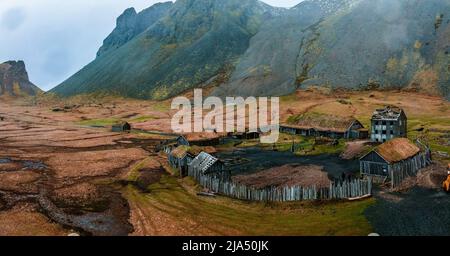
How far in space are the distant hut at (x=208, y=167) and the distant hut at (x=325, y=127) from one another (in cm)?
3987

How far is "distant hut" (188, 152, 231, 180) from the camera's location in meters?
53.8

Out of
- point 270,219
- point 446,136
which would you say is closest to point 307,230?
point 270,219

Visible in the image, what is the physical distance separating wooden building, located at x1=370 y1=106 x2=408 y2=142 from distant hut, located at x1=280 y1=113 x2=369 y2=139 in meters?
6.82

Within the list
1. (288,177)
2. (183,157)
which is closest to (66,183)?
(183,157)

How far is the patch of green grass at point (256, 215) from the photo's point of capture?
1460 inches

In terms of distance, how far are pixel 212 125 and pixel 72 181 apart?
6316cm

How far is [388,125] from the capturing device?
78.0 metres

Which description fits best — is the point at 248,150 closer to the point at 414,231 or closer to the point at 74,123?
the point at 414,231

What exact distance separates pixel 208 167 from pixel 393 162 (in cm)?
2201

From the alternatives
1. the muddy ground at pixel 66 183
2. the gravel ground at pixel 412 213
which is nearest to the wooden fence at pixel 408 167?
the gravel ground at pixel 412 213

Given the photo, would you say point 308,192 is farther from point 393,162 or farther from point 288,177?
point 393,162

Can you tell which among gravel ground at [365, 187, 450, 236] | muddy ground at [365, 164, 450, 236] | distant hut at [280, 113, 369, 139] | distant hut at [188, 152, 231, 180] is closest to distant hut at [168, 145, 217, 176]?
distant hut at [188, 152, 231, 180]

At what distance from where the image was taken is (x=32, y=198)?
48969 millimetres

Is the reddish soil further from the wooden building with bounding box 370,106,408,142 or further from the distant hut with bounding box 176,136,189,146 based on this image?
the distant hut with bounding box 176,136,189,146
